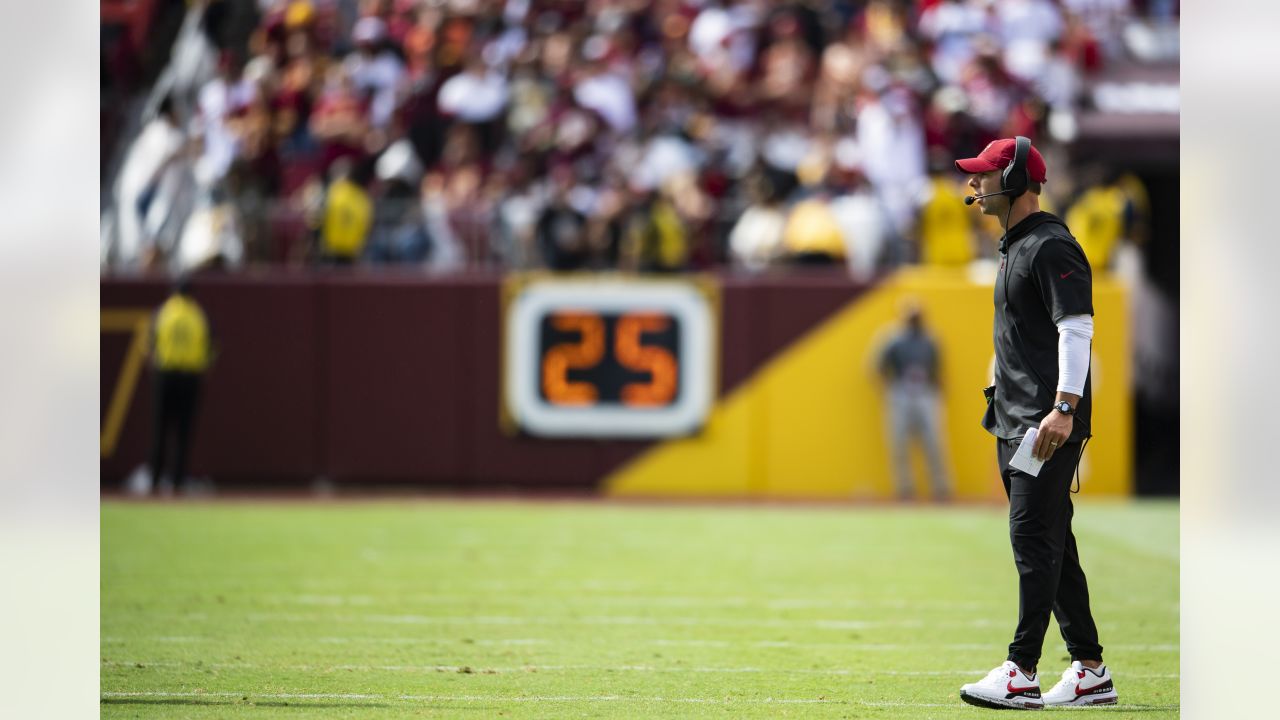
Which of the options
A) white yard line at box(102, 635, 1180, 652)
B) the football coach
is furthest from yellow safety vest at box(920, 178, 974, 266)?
the football coach

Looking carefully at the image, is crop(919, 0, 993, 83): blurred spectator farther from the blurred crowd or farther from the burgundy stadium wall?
the burgundy stadium wall

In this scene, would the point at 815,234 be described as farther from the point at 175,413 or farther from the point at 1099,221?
the point at 175,413

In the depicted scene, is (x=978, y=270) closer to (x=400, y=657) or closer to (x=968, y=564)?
(x=968, y=564)

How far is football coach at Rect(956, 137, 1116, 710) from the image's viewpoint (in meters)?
6.80

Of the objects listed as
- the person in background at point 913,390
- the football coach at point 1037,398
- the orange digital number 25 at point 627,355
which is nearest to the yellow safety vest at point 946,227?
the person in background at point 913,390

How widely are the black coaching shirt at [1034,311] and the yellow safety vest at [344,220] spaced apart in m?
13.1

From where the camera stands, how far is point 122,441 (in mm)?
19625

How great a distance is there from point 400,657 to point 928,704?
2.65m

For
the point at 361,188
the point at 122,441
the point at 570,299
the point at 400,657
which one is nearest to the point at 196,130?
the point at 361,188

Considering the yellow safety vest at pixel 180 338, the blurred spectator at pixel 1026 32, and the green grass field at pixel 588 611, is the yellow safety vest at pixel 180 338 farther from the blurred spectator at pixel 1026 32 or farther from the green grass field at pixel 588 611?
the blurred spectator at pixel 1026 32

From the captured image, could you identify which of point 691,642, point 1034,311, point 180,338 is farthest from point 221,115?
point 1034,311

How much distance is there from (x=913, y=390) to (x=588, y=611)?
892 centimetres

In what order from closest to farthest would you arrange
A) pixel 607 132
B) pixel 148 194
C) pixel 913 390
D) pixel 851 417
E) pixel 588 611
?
pixel 588 611 < pixel 913 390 < pixel 851 417 < pixel 148 194 < pixel 607 132

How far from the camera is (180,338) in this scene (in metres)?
18.7
